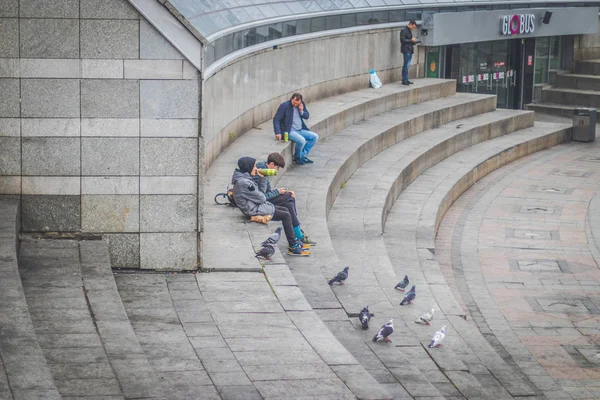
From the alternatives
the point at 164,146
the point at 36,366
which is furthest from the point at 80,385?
the point at 164,146

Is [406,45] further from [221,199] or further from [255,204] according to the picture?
[255,204]

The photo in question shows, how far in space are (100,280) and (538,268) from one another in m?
8.85

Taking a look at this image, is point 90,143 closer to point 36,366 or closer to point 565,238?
point 36,366

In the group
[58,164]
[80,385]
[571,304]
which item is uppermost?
[58,164]

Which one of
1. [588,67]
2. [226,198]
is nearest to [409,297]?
[226,198]

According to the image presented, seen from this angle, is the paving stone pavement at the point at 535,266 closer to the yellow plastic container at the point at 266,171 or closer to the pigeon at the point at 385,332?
the pigeon at the point at 385,332

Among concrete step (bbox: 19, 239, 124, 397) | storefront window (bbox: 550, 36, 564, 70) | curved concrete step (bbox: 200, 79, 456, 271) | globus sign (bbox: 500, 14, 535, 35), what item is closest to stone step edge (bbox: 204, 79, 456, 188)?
curved concrete step (bbox: 200, 79, 456, 271)

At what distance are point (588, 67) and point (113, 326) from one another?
2975 centimetres

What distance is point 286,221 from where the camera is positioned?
47.4 ft

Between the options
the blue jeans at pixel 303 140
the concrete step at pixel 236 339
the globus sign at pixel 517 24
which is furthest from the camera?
the globus sign at pixel 517 24

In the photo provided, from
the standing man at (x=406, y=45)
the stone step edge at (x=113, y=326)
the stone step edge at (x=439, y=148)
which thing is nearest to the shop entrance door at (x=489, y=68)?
the stone step edge at (x=439, y=148)

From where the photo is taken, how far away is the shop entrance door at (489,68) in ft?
109

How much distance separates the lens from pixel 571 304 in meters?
16.0

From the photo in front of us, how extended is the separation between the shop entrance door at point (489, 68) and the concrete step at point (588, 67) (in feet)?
8.42
